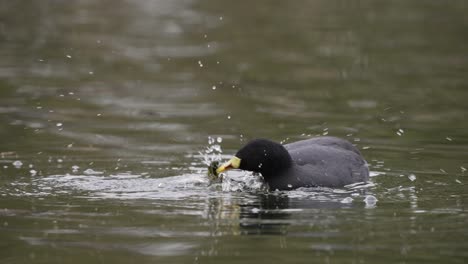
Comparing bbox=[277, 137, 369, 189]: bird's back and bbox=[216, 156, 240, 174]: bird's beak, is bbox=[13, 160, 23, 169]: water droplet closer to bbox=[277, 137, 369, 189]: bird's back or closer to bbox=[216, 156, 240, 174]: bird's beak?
bbox=[216, 156, 240, 174]: bird's beak

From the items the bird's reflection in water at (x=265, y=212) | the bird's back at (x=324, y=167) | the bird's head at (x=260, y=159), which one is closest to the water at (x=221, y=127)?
the bird's reflection in water at (x=265, y=212)

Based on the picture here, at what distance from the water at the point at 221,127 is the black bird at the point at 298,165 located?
0.16 m

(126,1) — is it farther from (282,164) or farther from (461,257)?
(461,257)

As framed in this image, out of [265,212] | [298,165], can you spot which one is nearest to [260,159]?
[298,165]

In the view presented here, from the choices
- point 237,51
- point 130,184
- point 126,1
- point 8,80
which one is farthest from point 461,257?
point 126,1

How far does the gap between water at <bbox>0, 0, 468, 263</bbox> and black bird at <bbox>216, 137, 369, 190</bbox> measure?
161 mm

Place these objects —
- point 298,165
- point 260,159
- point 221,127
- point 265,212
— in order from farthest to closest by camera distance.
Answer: point 221,127
point 298,165
point 260,159
point 265,212

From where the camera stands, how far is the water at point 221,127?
859 cm

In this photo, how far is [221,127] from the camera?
14.1 metres

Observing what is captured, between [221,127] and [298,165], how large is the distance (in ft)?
10.6

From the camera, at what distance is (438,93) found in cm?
1647

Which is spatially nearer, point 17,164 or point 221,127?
point 17,164

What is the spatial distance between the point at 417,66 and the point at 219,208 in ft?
32.7

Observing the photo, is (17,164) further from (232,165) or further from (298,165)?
(298,165)
